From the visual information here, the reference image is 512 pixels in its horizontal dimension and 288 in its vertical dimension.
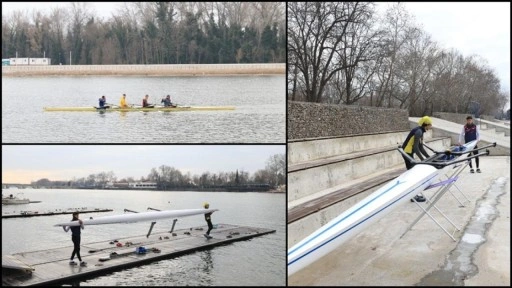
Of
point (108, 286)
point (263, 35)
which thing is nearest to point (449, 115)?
point (263, 35)

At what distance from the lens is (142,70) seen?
649 centimetres

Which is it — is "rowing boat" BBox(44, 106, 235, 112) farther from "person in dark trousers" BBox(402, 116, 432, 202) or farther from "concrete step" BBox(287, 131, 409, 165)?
"person in dark trousers" BBox(402, 116, 432, 202)

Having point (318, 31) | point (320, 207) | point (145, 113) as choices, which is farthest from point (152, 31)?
point (320, 207)

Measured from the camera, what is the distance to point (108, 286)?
3.18 meters

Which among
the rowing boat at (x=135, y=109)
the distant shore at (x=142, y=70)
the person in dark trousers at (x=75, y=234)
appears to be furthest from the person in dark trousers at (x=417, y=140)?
the distant shore at (x=142, y=70)

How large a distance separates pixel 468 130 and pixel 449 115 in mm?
4361

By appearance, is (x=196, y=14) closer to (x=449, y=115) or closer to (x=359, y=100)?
(x=359, y=100)

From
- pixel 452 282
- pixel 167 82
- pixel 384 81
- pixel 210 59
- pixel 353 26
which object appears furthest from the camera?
pixel 167 82

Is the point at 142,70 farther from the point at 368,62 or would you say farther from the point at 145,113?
the point at 368,62

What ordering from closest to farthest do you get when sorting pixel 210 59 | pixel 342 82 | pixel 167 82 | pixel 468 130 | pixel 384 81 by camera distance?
pixel 468 130
pixel 342 82
pixel 384 81
pixel 210 59
pixel 167 82

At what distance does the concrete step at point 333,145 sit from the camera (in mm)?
3359

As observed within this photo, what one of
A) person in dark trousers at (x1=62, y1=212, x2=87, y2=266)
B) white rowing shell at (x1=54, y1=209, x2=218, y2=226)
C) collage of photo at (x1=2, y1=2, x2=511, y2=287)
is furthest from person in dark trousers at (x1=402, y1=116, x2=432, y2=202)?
person in dark trousers at (x1=62, y1=212, x2=87, y2=266)

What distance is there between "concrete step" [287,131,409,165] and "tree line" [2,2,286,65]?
1217 millimetres

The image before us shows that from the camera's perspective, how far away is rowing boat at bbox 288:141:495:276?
139cm
